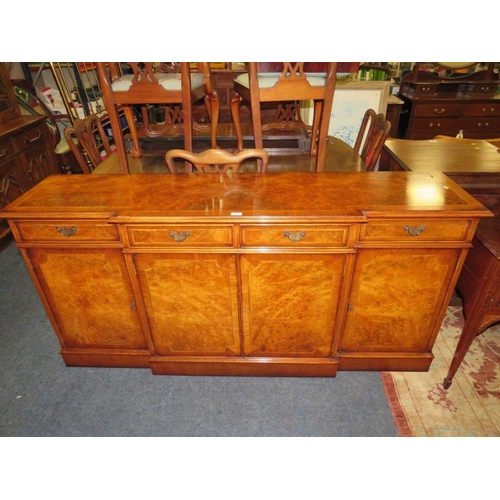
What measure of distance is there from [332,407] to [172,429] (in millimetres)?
800

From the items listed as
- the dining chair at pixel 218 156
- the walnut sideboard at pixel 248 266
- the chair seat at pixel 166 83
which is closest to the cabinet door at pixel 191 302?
the walnut sideboard at pixel 248 266

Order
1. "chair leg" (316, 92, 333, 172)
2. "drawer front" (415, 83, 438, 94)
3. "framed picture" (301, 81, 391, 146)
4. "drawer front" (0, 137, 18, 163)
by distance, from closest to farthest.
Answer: "chair leg" (316, 92, 333, 172)
"drawer front" (0, 137, 18, 163)
"framed picture" (301, 81, 391, 146)
"drawer front" (415, 83, 438, 94)

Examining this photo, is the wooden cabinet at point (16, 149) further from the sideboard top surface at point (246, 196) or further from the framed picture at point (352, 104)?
the framed picture at point (352, 104)

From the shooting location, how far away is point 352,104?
390 centimetres

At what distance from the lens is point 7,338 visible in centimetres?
209

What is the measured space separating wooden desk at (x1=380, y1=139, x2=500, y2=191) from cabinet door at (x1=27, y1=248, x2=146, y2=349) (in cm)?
170

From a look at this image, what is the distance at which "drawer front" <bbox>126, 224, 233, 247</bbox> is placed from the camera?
4.47 feet

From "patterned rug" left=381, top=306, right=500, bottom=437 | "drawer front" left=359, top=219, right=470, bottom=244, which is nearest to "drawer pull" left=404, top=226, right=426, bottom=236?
"drawer front" left=359, top=219, right=470, bottom=244

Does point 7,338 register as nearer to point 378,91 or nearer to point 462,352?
point 462,352

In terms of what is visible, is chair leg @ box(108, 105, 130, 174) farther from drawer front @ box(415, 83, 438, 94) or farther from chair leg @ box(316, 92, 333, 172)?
drawer front @ box(415, 83, 438, 94)

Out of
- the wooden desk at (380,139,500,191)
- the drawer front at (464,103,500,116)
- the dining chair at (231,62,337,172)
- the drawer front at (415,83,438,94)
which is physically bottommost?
the drawer front at (464,103,500,116)
